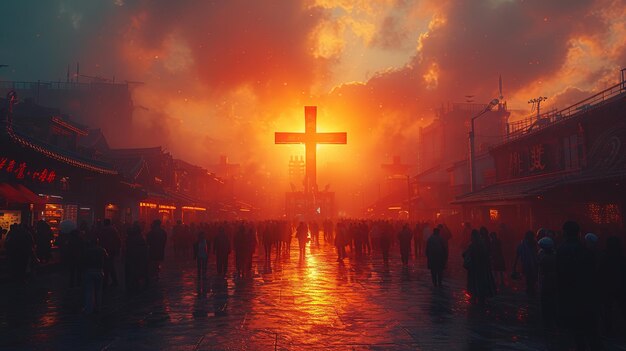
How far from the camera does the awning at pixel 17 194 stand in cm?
1631

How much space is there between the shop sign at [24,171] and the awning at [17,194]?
502 mm

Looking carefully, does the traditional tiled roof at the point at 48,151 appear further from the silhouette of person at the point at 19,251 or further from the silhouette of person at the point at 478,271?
the silhouette of person at the point at 478,271

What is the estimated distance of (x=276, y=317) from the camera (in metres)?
8.95

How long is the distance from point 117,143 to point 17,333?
8633cm

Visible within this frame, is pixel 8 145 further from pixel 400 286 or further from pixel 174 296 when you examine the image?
pixel 400 286

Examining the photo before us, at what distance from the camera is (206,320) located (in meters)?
8.70

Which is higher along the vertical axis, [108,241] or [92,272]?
[108,241]

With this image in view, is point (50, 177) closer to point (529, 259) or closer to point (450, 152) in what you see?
point (529, 259)

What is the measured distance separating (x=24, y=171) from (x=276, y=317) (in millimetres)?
14874

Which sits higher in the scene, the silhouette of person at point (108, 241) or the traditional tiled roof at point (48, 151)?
the traditional tiled roof at point (48, 151)

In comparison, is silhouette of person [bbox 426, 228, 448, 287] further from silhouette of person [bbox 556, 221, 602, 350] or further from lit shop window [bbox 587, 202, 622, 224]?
lit shop window [bbox 587, 202, 622, 224]

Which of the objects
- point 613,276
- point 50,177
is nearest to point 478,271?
point 613,276

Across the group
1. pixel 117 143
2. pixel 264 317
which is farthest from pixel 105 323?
pixel 117 143

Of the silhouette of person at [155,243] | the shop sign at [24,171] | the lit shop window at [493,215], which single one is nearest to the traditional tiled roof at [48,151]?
the shop sign at [24,171]
